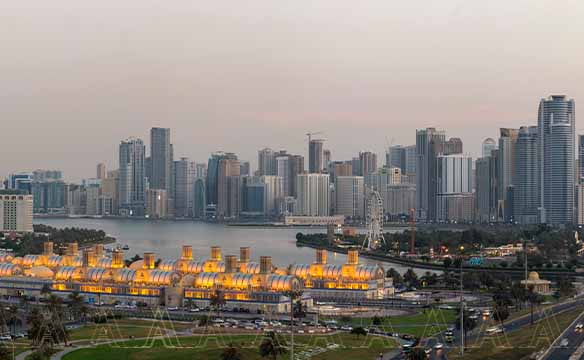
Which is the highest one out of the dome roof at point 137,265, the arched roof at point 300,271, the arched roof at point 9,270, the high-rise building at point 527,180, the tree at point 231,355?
the high-rise building at point 527,180

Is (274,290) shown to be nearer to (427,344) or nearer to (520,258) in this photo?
(427,344)

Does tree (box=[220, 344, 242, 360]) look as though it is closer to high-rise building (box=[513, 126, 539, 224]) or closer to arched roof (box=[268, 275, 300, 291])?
arched roof (box=[268, 275, 300, 291])

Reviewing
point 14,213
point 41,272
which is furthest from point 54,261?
point 14,213

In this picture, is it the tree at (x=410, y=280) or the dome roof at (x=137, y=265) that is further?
the tree at (x=410, y=280)

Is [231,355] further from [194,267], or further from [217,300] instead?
[194,267]

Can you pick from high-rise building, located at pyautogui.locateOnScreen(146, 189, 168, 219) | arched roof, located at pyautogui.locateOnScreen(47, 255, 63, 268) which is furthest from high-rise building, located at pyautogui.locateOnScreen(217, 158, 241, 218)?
arched roof, located at pyautogui.locateOnScreen(47, 255, 63, 268)

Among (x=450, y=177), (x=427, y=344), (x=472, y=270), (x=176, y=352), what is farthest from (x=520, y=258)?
(x=450, y=177)

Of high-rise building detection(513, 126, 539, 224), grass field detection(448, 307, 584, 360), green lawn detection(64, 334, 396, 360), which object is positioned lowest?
green lawn detection(64, 334, 396, 360)

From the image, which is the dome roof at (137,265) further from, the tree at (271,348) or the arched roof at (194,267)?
the tree at (271,348)

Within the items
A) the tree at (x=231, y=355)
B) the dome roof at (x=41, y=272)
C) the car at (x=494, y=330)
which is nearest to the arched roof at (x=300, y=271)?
the dome roof at (x=41, y=272)
